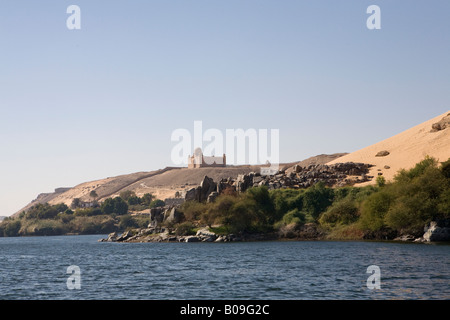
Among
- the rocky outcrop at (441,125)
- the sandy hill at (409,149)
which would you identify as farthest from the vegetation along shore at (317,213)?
the rocky outcrop at (441,125)

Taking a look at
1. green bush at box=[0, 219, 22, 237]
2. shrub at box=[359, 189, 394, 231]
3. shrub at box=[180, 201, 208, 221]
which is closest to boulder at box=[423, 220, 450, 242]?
shrub at box=[359, 189, 394, 231]

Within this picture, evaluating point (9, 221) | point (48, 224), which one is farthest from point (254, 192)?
point (9, 221)

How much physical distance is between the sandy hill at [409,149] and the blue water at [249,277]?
6277 centimetres

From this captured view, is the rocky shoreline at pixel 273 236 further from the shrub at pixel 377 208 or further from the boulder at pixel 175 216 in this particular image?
the shrub at pixel 377 208

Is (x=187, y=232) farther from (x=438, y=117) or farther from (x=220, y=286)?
(x=438, y=117)

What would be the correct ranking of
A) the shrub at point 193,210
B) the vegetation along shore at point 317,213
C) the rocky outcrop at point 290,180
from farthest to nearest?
1. the rocky outcrop at point 290,180
2. the shrub at point 193,210
3. the vegetation along shore at point 317,213

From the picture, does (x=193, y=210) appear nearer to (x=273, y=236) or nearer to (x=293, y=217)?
(x=273, y=236)

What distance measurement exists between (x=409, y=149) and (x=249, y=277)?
9768 cm

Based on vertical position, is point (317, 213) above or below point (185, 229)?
above

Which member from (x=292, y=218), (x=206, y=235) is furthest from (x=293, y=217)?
(x=206, y=235)

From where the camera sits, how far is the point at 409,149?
12900 centimetres

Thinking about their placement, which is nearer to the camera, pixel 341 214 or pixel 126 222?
pixel 341 214

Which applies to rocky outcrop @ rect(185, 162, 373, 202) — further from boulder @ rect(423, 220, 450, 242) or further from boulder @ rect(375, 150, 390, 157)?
boulder @ rect(423, 220, 450, 242)

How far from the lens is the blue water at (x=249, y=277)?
3206cm
